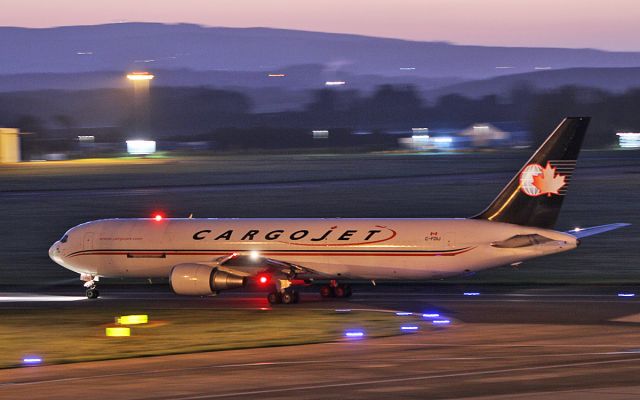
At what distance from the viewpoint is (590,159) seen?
402 ft

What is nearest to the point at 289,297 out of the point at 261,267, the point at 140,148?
the point at 261,267

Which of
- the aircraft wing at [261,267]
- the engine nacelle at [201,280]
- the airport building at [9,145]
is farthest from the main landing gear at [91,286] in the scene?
the airport building at [9,145]

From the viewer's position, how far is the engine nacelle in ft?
129

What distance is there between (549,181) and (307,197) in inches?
1769

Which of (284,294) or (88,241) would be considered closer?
(284,294)

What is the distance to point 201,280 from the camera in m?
39.2

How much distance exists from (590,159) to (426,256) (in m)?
87.6

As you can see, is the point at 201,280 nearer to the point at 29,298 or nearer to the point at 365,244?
the point at 365,244

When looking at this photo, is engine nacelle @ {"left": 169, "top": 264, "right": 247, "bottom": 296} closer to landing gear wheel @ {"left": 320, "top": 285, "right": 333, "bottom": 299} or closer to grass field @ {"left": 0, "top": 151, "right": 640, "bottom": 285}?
landing gear wheel @ {"left": 320, "top": 285, "right": 333, "bottom": 299}

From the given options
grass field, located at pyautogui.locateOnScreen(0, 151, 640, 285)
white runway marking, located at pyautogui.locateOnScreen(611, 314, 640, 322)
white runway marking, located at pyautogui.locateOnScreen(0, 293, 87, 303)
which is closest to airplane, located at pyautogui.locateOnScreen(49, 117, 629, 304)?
white runway marking, located at pyautogui.locateOnScreen(0, 293, 87, 303)

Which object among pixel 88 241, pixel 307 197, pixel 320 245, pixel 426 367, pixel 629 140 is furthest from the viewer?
pixel 629 140

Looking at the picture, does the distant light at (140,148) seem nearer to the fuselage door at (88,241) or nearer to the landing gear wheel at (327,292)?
the fuselage door at (88,241)

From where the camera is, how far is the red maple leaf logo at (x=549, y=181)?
127 feet

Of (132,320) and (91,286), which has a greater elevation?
(91,286)
